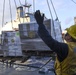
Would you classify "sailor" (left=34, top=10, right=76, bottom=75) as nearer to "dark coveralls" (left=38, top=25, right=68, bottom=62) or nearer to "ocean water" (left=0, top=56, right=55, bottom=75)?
"dark coveralls" (left=38, top=25, right=68, bottom=62)

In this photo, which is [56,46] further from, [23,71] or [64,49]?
[23,71]

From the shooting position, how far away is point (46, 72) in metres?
6.16

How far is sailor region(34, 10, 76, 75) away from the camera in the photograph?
7.39 ft

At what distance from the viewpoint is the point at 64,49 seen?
2250mm

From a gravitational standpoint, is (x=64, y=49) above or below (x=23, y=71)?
above

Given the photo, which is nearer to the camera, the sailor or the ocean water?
the sailor

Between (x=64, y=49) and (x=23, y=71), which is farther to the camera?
(x=23, y=71)

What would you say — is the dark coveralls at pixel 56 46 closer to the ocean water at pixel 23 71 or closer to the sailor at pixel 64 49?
the sailor at pixel 64 49

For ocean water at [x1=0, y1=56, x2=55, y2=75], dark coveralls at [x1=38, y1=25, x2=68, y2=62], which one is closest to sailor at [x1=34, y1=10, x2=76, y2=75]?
dark coveralls at [x1=38, y1=25, x2=68, y2=62]

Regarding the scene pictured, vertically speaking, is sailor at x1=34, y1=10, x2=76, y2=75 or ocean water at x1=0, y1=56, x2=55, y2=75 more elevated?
sailor at x1=34, y1=10, x2=76, y2=75

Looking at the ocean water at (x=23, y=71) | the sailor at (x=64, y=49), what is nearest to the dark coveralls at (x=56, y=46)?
the sailor at (x=64, y=49)

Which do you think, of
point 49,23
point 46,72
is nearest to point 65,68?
point 46,72

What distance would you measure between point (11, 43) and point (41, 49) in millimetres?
1150

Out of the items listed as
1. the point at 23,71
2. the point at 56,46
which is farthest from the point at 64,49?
the point at 23,71
